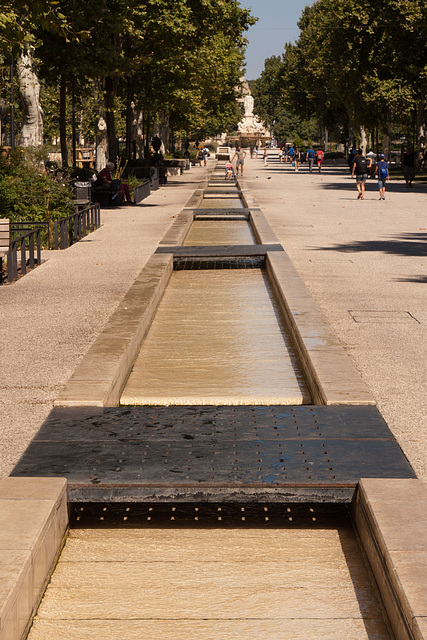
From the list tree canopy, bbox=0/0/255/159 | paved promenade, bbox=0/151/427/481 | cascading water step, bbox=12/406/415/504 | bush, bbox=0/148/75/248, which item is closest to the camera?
cascading water step, bbox=12/406/415/504

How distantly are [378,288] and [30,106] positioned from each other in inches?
815

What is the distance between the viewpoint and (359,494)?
15.9ft

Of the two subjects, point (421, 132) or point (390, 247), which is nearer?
point (390, 247)

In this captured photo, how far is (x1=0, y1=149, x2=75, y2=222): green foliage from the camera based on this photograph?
18078mm

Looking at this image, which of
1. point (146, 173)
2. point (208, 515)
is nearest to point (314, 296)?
point (208, 515)

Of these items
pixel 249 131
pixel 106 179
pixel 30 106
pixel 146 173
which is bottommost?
pixel 146 173

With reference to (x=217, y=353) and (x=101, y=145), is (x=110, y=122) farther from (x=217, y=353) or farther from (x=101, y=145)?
(x=217, y=353)

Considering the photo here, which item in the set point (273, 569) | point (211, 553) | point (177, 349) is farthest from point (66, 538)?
point (177, 349)

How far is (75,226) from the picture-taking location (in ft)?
61.1

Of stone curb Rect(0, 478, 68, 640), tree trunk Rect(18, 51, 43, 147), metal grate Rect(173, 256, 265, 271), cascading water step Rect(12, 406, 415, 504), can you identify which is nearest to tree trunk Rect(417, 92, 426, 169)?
tree trunk Rect(18, 51, 43, 147)

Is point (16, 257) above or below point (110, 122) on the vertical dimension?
below

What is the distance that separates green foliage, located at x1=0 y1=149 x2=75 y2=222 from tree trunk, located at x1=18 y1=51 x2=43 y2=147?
9301 mm

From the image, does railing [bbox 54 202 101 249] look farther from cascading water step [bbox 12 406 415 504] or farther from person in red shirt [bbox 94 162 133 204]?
cascading water step [bbox 12 406 415 504]

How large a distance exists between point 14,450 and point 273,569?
80.0 inches
